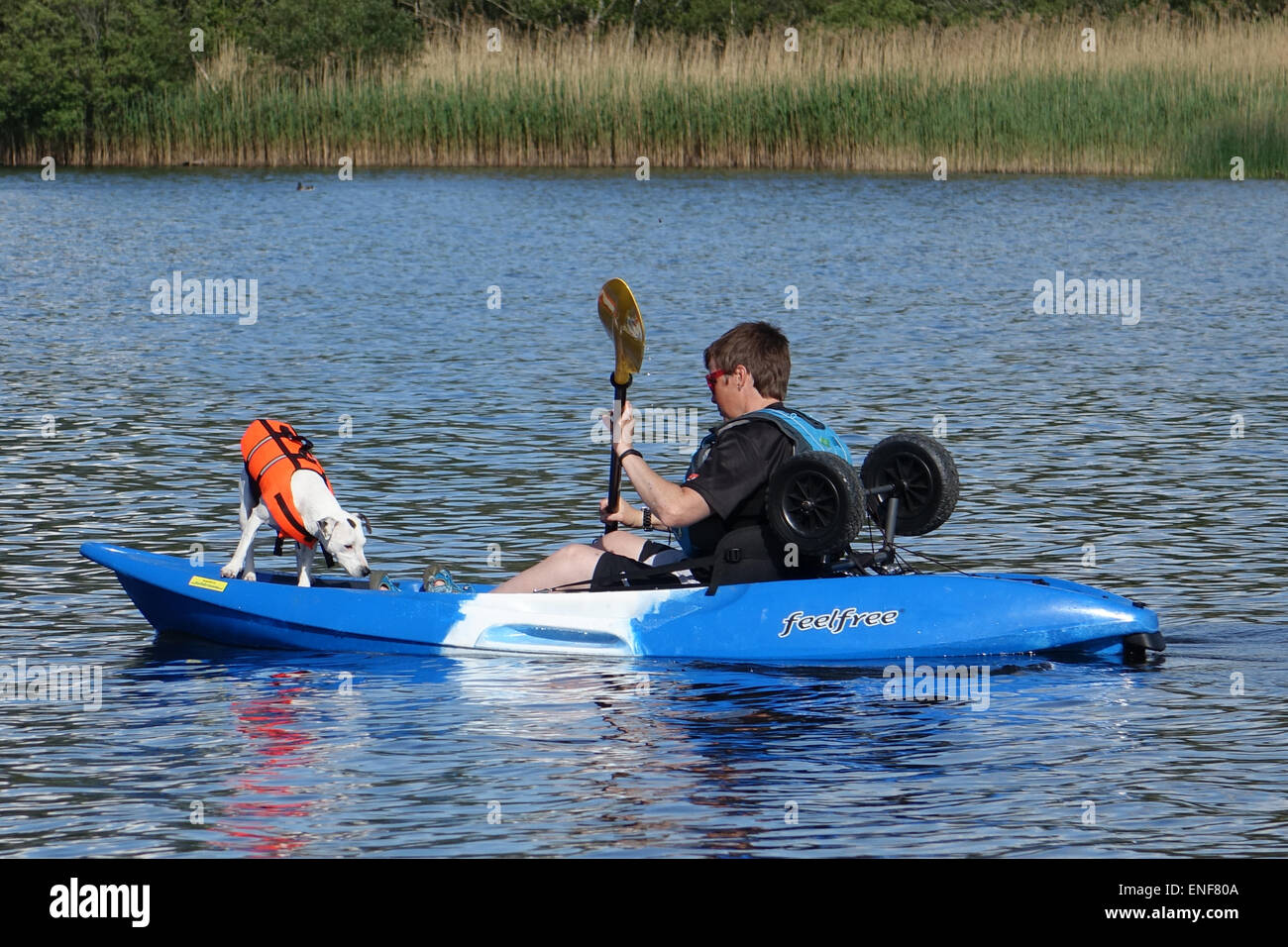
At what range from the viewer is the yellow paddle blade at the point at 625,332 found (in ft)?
26.2

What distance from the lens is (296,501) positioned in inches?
312

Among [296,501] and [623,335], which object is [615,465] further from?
[296,501]

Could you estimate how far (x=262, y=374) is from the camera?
1586 cm

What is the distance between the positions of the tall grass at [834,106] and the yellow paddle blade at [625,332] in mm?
22962

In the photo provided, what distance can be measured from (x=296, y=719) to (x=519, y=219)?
21.3m

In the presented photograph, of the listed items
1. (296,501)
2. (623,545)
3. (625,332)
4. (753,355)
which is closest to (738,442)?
(753,355)

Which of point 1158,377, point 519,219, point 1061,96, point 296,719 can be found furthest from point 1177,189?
point 296,719

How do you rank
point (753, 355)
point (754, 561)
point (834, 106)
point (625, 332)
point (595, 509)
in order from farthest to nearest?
point (834, 106)
point (595, 509)
point (625, 332)
point (754, 561)
point (753, 355)

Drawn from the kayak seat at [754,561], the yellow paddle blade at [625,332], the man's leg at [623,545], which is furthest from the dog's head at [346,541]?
the kayak seat at [754,561]

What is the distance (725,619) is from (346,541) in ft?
4.97

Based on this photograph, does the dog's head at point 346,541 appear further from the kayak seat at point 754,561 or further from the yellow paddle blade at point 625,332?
the kayak seat at point 754,561
